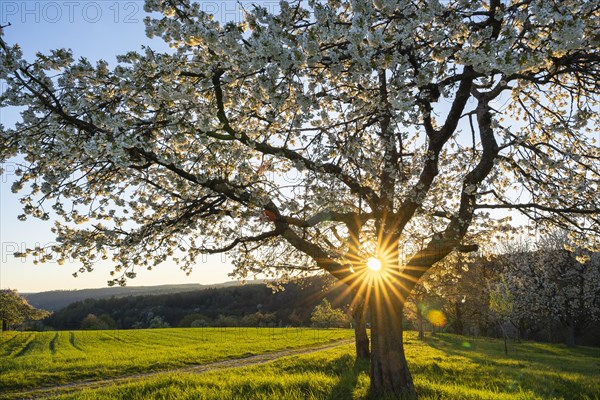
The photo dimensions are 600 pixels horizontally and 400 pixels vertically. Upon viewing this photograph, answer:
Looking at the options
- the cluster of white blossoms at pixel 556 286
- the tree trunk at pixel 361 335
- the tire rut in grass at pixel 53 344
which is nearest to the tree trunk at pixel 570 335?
the cluster of white blossoms at pixel 556 286

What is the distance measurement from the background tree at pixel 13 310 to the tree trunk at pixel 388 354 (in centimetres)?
6968

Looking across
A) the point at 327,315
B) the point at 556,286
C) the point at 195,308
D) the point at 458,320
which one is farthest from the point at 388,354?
the point at 195,308

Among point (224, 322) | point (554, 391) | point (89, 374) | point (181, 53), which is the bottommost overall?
point (224, 322)

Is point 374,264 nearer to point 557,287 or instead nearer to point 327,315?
point 557,287

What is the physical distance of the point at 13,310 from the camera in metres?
59.8

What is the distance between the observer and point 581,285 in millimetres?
40812

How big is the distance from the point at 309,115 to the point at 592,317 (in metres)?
46.7

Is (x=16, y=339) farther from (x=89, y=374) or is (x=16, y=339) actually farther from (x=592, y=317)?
(x=592, y=317)

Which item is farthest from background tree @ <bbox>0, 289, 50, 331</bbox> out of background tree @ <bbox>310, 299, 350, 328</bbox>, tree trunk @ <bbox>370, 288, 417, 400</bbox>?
tree trunk @ <bbox>370, 288, 417, 400</bbox>

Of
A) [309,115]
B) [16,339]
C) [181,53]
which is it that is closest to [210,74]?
[181,53]

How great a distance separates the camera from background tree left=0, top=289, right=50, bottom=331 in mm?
58781

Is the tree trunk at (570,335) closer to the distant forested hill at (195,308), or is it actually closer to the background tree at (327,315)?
the background tree at (327,315)

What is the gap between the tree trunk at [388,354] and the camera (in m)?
8.76

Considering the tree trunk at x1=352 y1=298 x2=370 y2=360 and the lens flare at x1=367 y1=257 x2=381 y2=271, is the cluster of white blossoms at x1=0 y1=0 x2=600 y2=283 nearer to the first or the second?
the lens flare at x1=367 y1=257 x2=381 y2=271
